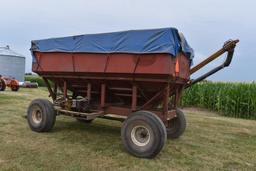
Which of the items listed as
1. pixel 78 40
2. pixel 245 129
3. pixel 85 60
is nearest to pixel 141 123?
pixel 85 60

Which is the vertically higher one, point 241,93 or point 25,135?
point 241,93

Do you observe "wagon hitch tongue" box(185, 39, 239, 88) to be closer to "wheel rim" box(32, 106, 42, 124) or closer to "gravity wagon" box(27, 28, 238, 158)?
"gravity wagon" box(27, 28, 238, 158)

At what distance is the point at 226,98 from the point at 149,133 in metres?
10.1

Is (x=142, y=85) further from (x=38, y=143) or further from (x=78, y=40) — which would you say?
(x=38, y=143)

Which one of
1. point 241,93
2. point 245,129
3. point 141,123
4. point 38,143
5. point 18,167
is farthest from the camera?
point 241,93

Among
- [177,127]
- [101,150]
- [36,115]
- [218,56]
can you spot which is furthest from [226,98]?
[101,150]

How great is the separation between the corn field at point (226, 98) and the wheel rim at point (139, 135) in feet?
31.7

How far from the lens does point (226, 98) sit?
49.5ft

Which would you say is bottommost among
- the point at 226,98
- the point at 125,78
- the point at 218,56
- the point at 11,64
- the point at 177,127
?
the point at 177,127

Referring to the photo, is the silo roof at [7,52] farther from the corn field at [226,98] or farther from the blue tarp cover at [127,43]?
the blue tarp cover at [127,43]

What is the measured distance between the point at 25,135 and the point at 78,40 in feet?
7.76

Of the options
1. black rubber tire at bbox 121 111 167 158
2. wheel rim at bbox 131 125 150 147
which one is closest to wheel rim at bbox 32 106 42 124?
black rubber tire at bbox 121 111 167 158

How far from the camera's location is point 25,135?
7172 millimetres

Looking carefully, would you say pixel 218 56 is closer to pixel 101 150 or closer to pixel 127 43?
pixel 127 43
